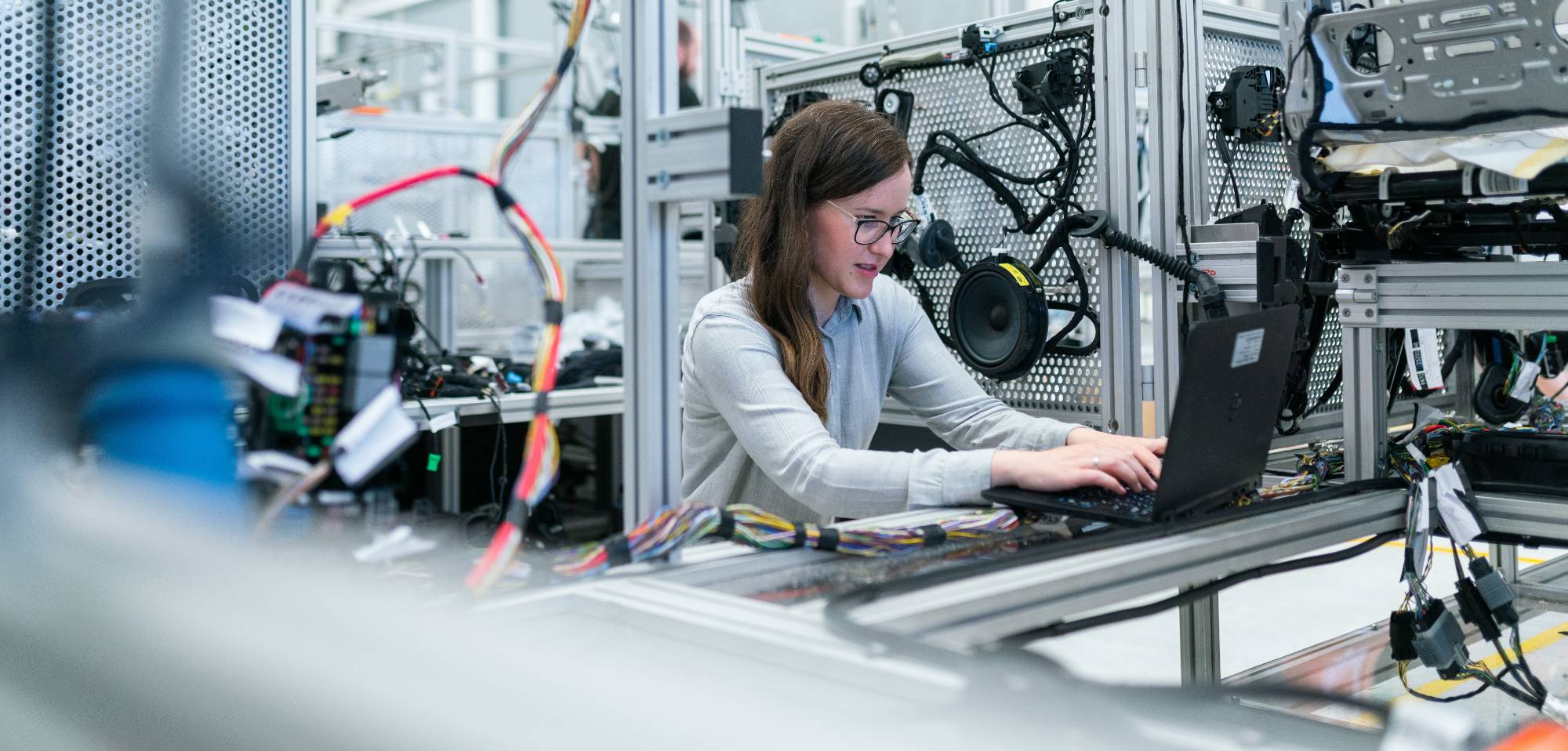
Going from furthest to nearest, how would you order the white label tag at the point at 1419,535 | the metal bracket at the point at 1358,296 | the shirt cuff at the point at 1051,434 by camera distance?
the shirt cuff at the point at 1051,434
the metal bracket at the point at 1358,296
the white label tag at the point at 1419,535

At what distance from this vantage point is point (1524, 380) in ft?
6.25

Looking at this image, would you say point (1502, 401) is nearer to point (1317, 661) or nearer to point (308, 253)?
point (1317, 661)

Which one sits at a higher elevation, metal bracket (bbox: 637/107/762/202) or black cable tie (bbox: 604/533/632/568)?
metal bracket (bbox: 637/107/762/202)

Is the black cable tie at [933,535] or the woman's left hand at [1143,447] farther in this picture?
the woman's left hand at [1143,447]

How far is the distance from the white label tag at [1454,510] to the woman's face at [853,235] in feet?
2.18

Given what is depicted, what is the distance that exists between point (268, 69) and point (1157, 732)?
1.37 meters

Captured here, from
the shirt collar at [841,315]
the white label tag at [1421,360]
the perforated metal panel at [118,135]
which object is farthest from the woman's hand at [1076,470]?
the perforated metal panel at [118,135]

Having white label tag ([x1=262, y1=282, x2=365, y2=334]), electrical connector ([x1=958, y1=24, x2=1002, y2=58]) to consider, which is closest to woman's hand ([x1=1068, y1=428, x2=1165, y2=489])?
Answer: white label tag ([x1=262, y1=282, x2=365, y2=334])

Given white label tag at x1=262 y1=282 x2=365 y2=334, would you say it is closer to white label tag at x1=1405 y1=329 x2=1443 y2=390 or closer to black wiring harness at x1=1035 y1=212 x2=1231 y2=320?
black wiring harness at x1=1035 y1=212 x2=1231 y2=320

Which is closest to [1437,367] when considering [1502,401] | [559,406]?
[1502,401]

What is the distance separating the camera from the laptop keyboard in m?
1.10

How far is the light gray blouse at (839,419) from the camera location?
4.12ft

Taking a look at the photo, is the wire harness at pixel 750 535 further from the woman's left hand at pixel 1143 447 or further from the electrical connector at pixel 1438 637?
the electrical connector at pixel 1438 637

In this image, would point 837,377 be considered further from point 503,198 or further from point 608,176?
point 608,176
